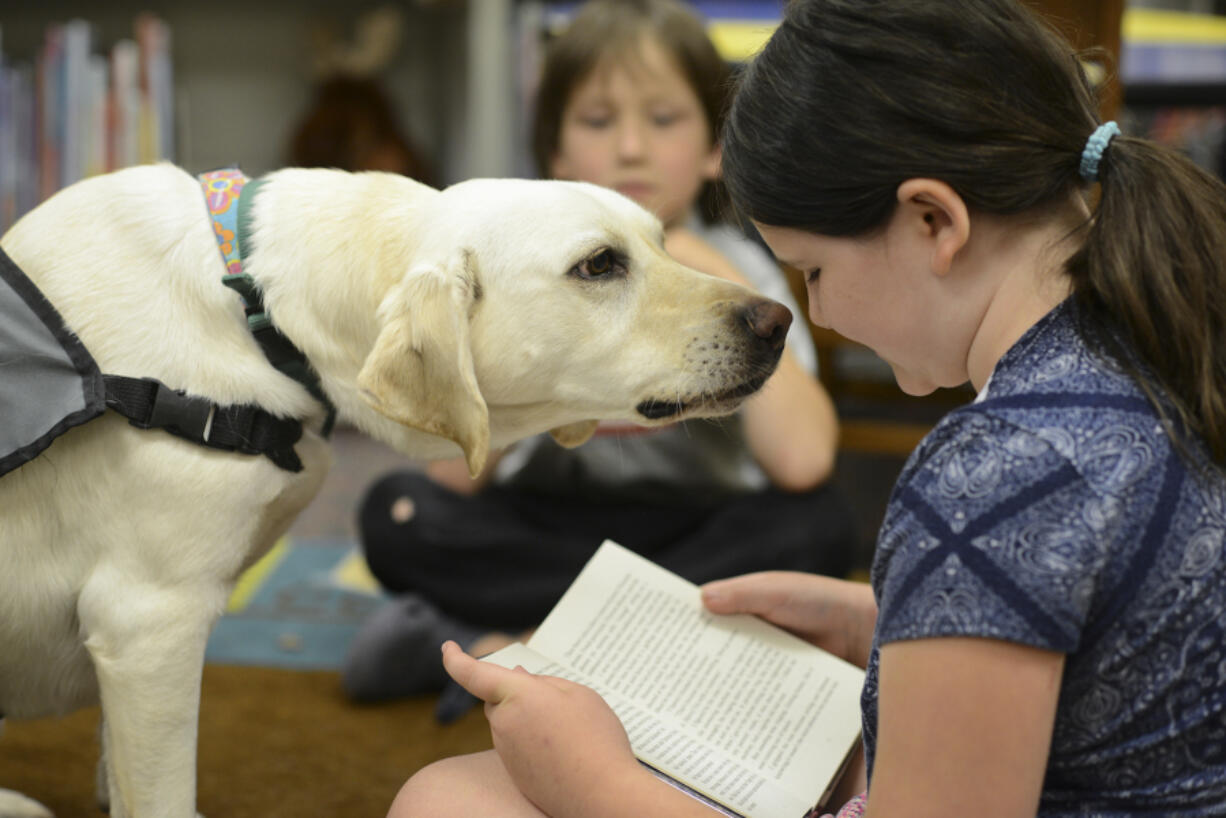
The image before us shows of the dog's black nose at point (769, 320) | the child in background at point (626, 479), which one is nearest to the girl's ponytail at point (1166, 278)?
the dog's black nose at point (769, 320)

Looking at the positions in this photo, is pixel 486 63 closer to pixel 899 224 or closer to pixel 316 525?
pixel 316 525

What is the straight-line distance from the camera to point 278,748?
1287 millimetres

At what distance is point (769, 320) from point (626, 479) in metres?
0.69

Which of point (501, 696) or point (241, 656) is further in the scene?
point (241, 656)

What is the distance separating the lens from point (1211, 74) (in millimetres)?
2479

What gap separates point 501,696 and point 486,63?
1814 mm

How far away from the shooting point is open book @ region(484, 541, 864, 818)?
830mm

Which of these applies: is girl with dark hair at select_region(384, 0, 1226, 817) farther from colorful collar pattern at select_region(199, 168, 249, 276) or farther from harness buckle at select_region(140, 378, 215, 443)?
colorful collar pattern at select_region(199, 168, 249, 276)

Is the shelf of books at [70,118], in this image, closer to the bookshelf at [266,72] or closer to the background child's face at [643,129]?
the bookshelf at [266,72]

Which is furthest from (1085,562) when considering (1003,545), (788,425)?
(788,425)

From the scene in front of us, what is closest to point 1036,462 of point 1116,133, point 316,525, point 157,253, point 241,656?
point 1116,133

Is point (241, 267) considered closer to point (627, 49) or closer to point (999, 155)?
point (999, 155)

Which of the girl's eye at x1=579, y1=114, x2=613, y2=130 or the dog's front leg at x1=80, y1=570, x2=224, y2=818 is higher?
the girl's eye at x1=579, y1=114, x2=613, y2=130

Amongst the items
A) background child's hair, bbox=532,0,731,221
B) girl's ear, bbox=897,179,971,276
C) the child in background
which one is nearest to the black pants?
the child in background
